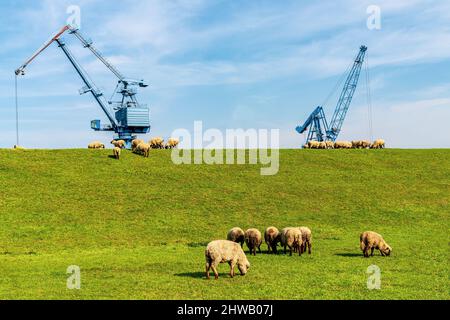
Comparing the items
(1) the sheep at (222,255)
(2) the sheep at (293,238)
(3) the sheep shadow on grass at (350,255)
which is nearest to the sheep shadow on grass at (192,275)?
(1) the sheep at (222,255)

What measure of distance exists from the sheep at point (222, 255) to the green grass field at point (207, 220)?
772 millimetres

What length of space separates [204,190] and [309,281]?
31098 millimetres

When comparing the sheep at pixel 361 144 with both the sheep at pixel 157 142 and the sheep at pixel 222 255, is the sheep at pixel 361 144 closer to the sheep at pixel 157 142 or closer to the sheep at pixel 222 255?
the sheep at pixel 157 142

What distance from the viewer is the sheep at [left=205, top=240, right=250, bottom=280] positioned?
21109mm

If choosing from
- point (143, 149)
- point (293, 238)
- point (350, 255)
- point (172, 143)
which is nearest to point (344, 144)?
point (172, 143)

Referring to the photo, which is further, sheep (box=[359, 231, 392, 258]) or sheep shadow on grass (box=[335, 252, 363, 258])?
sheep shadow on grass (box=[335, 252, 363, 258])

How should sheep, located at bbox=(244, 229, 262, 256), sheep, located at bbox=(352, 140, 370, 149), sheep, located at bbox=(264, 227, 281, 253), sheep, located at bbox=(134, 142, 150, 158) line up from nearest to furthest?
sheep, located at bbox=(244, 229, 262, 256) → sheep, located at bbox=(264, 227, 281, 253) → sheep, located at bbox=(134, 142, 150, 158) → sheep, located at bbox=(352, 140, 370, 149)

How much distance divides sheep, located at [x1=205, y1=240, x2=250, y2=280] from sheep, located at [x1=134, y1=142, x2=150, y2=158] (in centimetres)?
4272

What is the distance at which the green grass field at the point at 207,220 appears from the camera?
21094mm

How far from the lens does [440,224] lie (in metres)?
43.6

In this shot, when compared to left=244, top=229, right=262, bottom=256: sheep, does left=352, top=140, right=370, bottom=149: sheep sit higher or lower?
higher

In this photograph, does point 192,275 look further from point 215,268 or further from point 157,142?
point 157,142

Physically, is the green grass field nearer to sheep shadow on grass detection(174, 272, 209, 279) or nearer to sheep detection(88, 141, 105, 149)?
sheep shadow on grass detection(174, 272, 209, 279)

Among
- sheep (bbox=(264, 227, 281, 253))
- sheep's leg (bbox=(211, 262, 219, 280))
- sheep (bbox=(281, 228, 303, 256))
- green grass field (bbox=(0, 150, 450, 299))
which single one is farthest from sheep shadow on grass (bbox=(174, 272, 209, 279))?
sheep (bbox=(264, 227, 281, 253))
